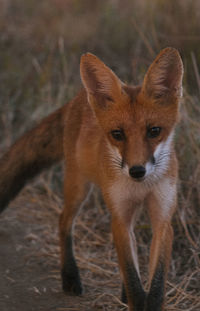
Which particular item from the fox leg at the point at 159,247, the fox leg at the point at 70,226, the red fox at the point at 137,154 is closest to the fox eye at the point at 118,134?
the red fox at the point at 137,154

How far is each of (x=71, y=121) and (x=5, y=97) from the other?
147 inches

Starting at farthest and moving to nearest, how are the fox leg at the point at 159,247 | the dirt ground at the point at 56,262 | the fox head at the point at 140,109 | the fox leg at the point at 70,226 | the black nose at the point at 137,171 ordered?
the fox leg at the point at 70,226, the dirt ground at the point at 56,262, the fox leg at the point at 159,247, the fox head at the point at 140,109, the black nose at the point at 137,171

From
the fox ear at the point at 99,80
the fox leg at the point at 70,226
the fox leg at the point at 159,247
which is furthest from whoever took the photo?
the fox leg at the point at 70,226

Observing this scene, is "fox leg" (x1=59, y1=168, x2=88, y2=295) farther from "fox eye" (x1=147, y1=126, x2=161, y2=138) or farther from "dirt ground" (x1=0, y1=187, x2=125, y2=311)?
"fox eye" (x1=147, y1=126, x2=161, y2=138)

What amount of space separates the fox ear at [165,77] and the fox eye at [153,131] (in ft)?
Answer: 0.81

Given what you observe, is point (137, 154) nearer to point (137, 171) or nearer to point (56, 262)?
point (137, 171)

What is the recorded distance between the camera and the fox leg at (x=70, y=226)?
13.7 ft

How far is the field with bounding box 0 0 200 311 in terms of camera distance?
4.20 m

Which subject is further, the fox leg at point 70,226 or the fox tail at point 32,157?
the fox tail at point 32,157

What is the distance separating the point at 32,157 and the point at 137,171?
5.76ft

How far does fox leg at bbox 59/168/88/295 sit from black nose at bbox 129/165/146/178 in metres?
1.18

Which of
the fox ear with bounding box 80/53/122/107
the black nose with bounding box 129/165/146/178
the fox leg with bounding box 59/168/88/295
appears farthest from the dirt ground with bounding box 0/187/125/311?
the fox ear with bounding box 80/53/122/107

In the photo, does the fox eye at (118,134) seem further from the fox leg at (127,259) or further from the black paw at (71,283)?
the black paw at (71,283)

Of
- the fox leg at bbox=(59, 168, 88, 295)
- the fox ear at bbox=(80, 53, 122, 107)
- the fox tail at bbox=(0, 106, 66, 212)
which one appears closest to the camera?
the fox ear at bbox=(80, 53, 122, 107)
